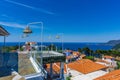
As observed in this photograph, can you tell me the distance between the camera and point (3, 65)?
7.80 meters

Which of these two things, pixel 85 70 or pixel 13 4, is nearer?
pixel 85 70

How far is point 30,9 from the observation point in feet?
114

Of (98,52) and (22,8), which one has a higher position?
(22,8)

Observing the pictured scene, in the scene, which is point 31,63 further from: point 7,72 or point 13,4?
point 13,4

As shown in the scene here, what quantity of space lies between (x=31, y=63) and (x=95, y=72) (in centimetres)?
1570

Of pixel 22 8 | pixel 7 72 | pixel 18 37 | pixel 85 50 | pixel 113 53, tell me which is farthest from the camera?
pixel 85 50

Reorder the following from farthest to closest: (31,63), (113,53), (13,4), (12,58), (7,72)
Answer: (113,53) < (13,4) < (31,63) < (12,58) < (7,72)

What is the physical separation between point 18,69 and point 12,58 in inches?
35.5

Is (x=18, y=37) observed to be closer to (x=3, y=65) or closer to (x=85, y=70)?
(x=3, y=65)

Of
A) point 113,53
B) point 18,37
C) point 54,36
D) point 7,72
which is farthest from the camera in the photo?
point 113,53

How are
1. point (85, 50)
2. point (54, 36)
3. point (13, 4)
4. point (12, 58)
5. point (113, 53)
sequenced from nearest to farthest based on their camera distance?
point (12, 58), point (54, 36), point (13, 4), point (113, 53), point (85, 50)

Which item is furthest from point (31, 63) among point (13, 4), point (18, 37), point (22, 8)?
point (22, 8)

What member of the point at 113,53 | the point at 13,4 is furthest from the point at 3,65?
the point at 113,53

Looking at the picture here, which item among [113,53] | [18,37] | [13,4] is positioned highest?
[13,4]
